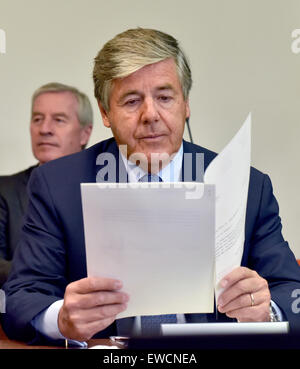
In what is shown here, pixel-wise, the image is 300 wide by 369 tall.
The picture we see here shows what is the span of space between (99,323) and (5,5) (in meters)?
2.02

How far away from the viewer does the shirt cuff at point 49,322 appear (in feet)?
4.31

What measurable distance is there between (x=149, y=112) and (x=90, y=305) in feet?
1.94

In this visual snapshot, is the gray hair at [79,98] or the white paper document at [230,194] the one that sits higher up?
the gray hair at [79,98]

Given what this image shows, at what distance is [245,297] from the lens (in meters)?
1.25

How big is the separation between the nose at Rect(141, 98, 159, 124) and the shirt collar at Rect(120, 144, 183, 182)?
0.12 metres

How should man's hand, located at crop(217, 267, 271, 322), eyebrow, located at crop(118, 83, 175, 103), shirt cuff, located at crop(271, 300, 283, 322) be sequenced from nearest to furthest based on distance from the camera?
man's hand, located at crop(217, 267, 271, 322) < shirt cuff, located at crop(271, 300, 283, 322) < eyebrow, located at crop(118, 83, 175, 103)

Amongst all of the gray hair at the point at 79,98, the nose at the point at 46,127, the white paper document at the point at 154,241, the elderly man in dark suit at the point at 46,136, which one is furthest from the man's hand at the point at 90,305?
the gray hair at the point at 79,98

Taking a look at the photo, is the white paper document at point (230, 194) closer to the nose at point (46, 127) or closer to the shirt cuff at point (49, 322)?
the shirt cuff at point (49, 322)

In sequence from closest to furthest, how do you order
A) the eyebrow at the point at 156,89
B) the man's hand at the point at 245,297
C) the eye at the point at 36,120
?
1. the man's hand at the point at 245,297
2. the eyebrow at the point at 156,89
3. the eye at the point at 36,120

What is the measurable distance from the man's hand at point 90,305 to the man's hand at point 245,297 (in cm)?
20

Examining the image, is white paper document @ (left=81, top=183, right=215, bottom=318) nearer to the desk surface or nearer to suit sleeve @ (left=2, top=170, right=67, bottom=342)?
the desk surface

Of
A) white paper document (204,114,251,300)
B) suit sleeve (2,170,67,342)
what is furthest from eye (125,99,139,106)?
white paper document (204,114,251,300)

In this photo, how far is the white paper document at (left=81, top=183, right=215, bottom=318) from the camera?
3.59 feet
